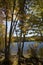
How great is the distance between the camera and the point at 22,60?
280 inches

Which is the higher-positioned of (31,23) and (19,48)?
(31,23)

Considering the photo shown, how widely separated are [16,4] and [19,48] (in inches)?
65.8

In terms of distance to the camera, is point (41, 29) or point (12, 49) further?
point (12, 49)

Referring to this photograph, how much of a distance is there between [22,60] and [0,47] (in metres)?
1.11

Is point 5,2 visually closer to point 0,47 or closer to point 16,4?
point 16,4

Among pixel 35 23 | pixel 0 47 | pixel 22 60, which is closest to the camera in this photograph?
pixel 35 23

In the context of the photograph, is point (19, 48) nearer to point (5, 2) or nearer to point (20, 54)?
point (20, 54)

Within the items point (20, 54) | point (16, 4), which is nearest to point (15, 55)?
point (20, 54)

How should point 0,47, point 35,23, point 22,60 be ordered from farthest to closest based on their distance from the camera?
point 0,47
point 22,60
point 35,23

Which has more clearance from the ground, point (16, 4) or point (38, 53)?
point (16, 4)

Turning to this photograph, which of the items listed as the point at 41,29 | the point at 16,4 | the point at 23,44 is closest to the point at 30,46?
the point at 23,44

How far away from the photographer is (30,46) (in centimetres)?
743

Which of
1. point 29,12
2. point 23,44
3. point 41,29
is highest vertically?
point 29,12

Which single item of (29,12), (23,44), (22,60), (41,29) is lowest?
(22,60)
